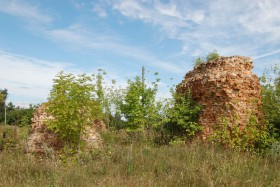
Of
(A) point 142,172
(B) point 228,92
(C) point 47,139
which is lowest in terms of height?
(A) point 142,172

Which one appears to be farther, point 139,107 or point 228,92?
point 139,107

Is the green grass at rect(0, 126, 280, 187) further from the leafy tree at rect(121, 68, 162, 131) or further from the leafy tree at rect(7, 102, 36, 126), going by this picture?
the leafy tree at rect(7, 102, 36, 126)

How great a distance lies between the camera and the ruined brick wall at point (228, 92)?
1162cm

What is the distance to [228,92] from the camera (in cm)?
1166

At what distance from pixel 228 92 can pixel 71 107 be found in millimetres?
5786

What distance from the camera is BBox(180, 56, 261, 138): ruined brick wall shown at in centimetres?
1162

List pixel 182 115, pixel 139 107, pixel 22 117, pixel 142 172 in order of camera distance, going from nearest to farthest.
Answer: pixel 142 172 < pixel 182 115 < pixel 139 107 < pixel 22 117

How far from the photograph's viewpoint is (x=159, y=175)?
716 cm

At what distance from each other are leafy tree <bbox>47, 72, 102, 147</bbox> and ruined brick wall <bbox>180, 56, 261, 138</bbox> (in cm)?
444

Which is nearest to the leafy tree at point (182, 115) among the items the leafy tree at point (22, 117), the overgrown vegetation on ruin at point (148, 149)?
the overgrown vegetation on ruin at point (148, 149)

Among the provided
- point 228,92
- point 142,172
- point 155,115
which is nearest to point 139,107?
point 155,115

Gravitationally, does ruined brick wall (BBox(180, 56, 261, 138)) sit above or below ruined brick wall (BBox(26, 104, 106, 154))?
above

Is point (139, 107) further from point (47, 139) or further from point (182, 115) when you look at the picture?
point (47, 139)

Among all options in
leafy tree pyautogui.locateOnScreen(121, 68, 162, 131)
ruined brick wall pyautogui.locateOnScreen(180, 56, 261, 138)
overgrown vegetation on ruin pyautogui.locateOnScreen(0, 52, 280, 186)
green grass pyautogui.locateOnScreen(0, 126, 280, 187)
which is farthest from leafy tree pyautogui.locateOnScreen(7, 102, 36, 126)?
ruined brick wall pyautogui.locateOnScreen(180, 56, 261, 138)
